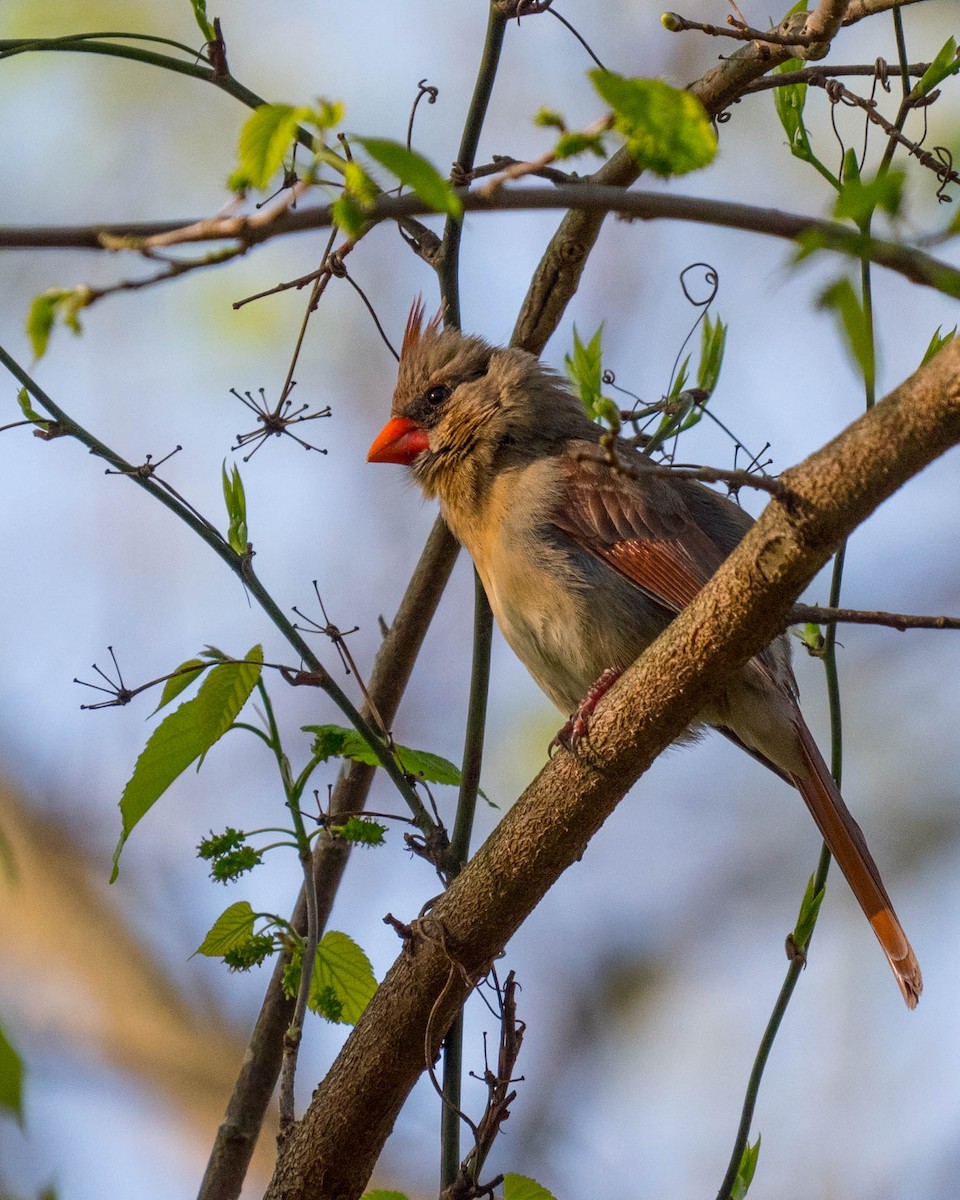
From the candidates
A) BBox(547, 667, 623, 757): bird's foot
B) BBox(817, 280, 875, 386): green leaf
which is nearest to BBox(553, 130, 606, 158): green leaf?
BBox(817, 280, 875, 386): green leaf

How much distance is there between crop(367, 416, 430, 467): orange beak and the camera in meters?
4.08

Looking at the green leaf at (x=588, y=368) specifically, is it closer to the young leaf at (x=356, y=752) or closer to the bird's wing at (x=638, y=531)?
the bird's wing at (x=638, y=531)

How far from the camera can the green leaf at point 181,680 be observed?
8.71 ft

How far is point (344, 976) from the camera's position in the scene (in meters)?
2.84

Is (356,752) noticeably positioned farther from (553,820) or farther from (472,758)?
(553,820)

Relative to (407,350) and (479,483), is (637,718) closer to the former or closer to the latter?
(479,483)

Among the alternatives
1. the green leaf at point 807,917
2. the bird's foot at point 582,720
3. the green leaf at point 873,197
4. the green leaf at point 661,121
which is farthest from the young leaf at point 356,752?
the green leaf at point 873,197

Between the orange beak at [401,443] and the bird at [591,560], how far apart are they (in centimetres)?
12

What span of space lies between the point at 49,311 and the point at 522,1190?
1731 millimetres

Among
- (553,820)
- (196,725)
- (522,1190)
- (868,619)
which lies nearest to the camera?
(868,619)

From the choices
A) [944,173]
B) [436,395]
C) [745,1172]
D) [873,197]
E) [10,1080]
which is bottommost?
[10,1080]

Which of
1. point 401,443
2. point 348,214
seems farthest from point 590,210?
point 401,443

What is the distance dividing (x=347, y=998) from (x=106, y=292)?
180cm

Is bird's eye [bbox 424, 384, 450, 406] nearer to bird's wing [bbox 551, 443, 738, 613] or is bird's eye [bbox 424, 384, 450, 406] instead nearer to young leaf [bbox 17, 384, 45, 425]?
→ bird's wing [bbox 551, 443, 738, 613]
